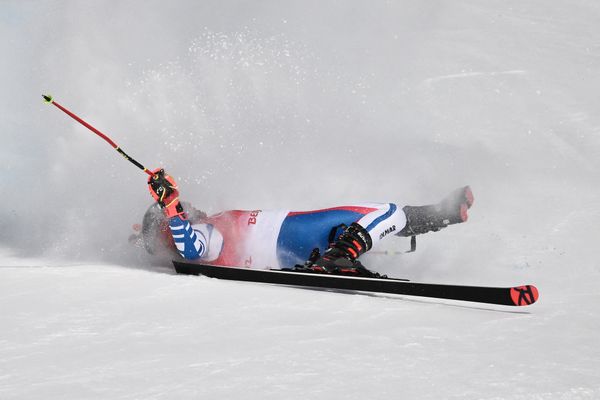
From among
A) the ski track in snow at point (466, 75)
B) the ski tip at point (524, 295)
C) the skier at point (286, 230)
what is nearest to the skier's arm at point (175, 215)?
the skier at point (286, 230)

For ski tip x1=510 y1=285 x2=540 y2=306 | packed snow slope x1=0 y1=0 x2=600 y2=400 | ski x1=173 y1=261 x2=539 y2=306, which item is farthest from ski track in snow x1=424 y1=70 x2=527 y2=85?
ski tip x1=510 y1=285 x2=540 y2=306

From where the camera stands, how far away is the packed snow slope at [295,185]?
2.81m

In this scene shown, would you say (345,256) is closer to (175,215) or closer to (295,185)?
(175,215)

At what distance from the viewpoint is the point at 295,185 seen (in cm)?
690

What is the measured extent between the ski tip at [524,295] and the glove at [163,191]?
2351 mm

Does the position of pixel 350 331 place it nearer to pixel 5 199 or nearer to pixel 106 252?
pixel 106 252

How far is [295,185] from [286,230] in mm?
1941

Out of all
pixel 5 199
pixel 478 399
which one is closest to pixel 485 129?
pixel 5 199

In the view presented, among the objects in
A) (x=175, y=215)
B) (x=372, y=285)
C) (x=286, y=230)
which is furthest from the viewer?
(x=286, y=230)

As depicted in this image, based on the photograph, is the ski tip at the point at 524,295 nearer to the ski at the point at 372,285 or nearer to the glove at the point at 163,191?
the ski at the point at 372,285

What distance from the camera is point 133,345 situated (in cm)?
317

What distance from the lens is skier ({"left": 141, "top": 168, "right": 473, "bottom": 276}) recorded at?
466cm

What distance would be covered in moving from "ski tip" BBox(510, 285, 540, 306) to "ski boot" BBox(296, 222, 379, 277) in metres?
0.97

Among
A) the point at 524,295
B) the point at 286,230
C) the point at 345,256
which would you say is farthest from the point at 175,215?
the point at 524,295
